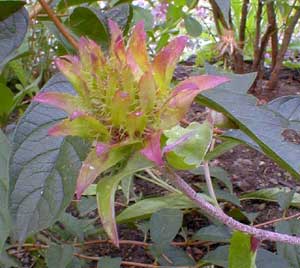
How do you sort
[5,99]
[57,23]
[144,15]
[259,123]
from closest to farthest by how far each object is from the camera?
1. [259,123]
2. [57,23]
3. [5,99]
4. [144,15]

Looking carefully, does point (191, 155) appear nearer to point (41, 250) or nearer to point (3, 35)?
point (3, 35)

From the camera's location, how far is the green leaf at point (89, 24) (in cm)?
74

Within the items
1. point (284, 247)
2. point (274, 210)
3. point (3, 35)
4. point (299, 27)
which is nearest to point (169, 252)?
point (284, 247)

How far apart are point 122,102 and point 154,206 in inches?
18.6

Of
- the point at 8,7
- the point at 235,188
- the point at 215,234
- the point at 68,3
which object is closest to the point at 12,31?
the point at 8,7

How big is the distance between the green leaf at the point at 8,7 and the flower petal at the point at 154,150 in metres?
0.29

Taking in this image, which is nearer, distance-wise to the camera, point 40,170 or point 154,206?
point 40,170

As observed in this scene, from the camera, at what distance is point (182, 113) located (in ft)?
1.55

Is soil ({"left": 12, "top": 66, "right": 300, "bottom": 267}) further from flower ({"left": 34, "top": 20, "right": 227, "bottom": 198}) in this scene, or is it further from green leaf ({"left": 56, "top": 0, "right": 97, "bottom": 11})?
flower ({"left": 34, "top": 20, "right": 227, "bottom": 198})

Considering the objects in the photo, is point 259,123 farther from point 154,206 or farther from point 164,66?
point 154,206

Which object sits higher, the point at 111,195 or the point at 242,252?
the point at 111,195

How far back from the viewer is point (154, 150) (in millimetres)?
449

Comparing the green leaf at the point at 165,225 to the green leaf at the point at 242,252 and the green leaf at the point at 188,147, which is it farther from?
the green leaf at the point at 188,147

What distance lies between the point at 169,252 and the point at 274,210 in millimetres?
339
